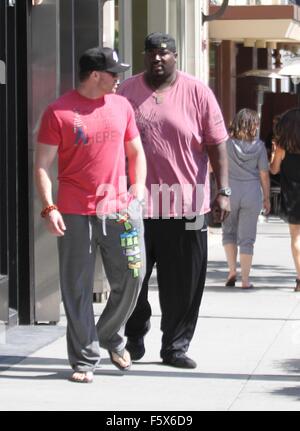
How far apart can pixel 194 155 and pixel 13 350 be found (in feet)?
6.20

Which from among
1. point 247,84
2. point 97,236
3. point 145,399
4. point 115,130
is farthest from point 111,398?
point 247,84

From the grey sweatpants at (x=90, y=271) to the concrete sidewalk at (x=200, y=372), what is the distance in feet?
0.85

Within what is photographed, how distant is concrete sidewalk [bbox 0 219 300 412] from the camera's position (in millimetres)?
6742

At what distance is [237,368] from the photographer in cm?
780

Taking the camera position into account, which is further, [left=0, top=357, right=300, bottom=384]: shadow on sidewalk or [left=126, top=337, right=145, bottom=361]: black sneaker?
[left=126, top=337, right=145, bottom=361]: black sneaker

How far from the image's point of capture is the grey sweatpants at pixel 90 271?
23.6 ft

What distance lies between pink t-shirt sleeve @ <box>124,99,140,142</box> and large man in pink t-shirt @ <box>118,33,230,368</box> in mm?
274

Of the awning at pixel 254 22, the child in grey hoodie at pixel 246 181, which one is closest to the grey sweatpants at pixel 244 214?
the child in grey hoodie at pixel 246 181

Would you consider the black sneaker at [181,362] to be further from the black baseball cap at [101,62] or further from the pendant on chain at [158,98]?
the black baseball cap at [101,62]

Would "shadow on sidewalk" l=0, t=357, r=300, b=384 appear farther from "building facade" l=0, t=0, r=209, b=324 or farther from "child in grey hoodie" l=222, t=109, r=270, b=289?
"child in grey hoodie" l=222, t=109, r=270, b=289

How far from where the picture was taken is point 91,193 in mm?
7156

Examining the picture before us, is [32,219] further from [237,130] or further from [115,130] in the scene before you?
[237,130]

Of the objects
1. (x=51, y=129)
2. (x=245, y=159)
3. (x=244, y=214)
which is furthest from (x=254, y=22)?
(x=51, y=129)

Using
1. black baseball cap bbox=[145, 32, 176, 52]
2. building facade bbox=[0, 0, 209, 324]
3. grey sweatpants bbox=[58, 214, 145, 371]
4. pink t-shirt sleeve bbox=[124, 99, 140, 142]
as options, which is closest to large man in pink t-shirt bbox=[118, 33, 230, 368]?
black baseball cap bbox=[145, 32, 176, 52]
